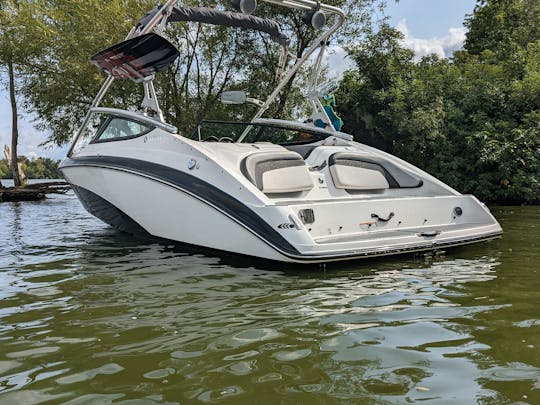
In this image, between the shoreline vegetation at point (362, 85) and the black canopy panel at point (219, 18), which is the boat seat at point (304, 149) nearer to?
the black canopy panel at point (219, 18)

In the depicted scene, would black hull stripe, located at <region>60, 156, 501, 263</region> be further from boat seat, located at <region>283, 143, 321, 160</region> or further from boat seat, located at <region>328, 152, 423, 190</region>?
boat seat, located at <region>283, 143, 321, 160</region>

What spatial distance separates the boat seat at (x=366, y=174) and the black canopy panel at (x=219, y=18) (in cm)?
227

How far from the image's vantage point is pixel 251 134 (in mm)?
6559

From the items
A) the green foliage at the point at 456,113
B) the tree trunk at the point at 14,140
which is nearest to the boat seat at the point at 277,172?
the green foliage at the point at 456,113

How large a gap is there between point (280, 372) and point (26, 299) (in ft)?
7.18

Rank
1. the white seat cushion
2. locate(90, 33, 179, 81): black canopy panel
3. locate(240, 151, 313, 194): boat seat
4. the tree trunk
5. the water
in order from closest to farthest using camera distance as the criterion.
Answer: the water → locate(240, 151, 313, 194): boat seat → locate(90, 33, 179, 81): black canopy panel → the white seat cushion → the tree trunk

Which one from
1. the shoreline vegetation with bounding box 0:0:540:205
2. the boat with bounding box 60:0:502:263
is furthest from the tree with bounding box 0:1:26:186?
the boat with bounding box 60:0:502:263

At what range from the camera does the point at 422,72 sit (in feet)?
57.3

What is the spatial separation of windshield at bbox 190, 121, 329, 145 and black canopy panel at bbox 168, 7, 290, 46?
1.31 meters

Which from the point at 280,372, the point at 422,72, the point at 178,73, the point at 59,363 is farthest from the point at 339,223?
the point at 178,73

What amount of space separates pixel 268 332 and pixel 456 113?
44.2 feet

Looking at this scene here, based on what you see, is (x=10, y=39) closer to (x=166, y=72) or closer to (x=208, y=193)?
(x=166, y=72)

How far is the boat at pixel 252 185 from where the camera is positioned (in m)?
4.29

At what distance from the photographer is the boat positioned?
4285mm
